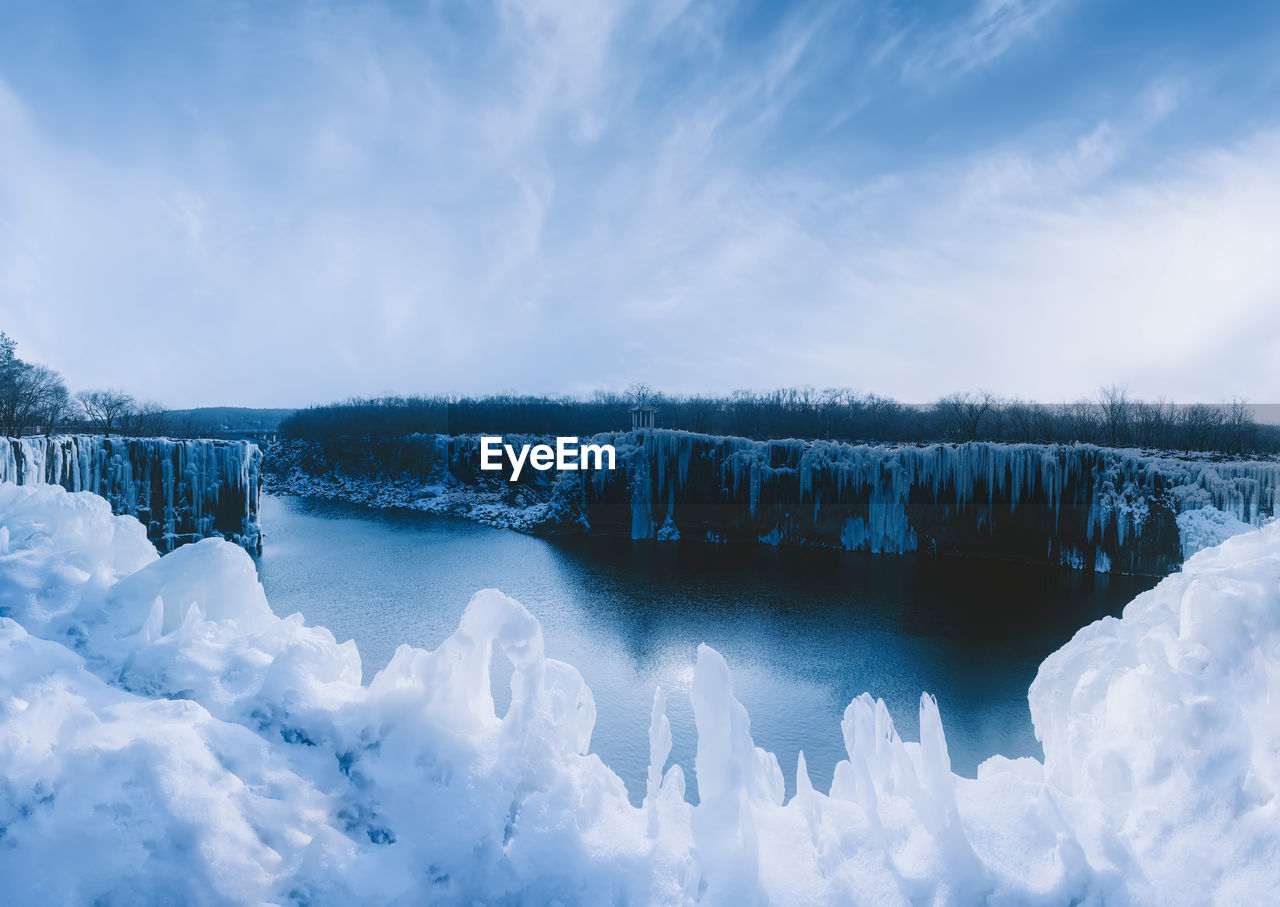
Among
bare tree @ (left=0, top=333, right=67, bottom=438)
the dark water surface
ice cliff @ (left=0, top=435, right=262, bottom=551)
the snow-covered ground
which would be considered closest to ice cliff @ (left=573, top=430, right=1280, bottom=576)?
the dark water surface

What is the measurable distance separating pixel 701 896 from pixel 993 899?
148cm

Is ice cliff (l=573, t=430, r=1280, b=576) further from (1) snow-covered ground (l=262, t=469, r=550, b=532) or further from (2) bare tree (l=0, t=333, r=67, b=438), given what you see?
(2) bare tree (l=0, t=333, r=67, b=438)

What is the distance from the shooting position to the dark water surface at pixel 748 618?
1030cm

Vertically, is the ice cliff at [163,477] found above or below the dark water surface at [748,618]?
above

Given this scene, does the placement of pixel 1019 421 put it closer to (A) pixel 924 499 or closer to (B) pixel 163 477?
(A) pixel 924 499

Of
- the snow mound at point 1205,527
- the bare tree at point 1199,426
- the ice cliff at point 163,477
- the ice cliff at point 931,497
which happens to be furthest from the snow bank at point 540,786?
the bare tree at point 1199,426

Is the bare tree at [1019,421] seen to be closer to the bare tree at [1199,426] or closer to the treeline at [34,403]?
the bare tree at [1199,426]

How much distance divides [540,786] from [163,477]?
75.6 feet

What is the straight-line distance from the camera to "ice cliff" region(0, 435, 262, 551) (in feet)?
58.1

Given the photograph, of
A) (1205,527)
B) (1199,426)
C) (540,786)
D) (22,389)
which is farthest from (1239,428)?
(22,389)

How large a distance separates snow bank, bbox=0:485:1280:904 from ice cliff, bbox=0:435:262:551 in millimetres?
17433

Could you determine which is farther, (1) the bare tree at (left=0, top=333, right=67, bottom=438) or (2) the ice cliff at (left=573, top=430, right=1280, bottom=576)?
(1) the bare tree at (left=0, top=333, right=67, bottom=438)

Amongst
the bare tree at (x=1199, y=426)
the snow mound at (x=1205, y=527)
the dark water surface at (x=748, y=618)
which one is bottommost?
the dark water surface at (x=748, y=618)

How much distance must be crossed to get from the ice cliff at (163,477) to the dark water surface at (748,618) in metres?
2.21
